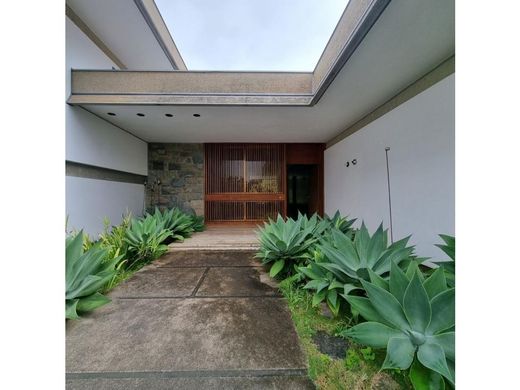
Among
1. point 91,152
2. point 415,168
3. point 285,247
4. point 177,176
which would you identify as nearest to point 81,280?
point 285,247

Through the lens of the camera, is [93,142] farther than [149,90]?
Yes

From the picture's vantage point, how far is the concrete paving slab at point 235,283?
1.98 metres

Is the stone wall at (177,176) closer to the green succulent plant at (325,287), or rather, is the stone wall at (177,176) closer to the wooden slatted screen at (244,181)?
the wooden slatted screen at (244,181)

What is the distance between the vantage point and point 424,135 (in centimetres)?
249

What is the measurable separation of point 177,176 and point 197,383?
18.8ft

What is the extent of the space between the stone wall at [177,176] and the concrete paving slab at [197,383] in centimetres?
509

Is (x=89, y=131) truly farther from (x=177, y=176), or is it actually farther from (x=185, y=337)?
(x=185, y=337)

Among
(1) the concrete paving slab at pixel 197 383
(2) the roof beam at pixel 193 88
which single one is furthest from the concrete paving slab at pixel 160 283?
(2) the roof beam at pixel 193 88

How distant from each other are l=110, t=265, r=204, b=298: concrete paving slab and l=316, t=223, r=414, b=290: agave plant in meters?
1.49

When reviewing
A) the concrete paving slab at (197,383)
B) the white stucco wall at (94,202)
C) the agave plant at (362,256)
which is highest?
the white stucco wall at (94,202)
